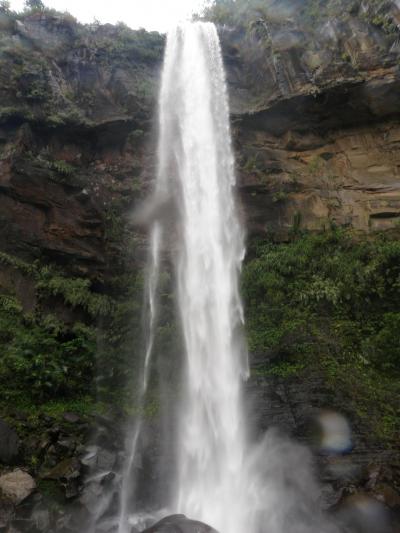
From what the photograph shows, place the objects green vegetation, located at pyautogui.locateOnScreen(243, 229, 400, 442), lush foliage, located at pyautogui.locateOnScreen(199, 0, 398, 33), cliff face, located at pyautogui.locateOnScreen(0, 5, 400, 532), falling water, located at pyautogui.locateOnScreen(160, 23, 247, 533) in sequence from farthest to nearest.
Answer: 1. lush foliage, located at pyautogui.locateOnScreen(199, 0, 398, 33)
2. cliff face, located at pyautogui.locateOnScreen(0, 5, 400, 532)
3. green vegetation, located at pyautogui.locateOnScreen(243, 229, 400, 442)
4. falling water, located at pyautogui.locateOnScreen(160, 23, 247, 533)

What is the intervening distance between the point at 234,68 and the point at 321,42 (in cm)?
356

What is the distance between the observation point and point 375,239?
12016 mm

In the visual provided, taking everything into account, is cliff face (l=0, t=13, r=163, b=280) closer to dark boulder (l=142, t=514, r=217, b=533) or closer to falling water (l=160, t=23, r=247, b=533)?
falling water (l=160, t=23, r=247, b=533)

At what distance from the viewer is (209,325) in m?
10.2

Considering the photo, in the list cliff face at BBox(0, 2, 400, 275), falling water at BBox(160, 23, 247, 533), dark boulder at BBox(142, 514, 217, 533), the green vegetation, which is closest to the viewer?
dark boulder at BBox(142, 514, 217, 533)

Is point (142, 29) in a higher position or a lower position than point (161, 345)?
higher

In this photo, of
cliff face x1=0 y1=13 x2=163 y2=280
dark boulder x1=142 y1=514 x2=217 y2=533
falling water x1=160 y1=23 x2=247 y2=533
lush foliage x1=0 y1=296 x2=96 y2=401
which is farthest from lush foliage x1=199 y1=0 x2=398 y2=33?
dark boulder x1=142 y1=514 x2=217 y2=533

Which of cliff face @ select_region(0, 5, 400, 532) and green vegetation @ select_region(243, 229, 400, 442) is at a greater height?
cliff face @ select_region(0, 5, 400, 532)

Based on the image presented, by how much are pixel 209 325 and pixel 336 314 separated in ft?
11.0

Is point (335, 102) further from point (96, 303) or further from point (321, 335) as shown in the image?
point (96, 303)

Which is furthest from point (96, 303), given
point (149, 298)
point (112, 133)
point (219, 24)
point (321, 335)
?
point (219, 24)

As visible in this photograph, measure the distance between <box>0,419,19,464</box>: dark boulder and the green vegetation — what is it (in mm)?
5133

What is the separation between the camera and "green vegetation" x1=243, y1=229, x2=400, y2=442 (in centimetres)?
836

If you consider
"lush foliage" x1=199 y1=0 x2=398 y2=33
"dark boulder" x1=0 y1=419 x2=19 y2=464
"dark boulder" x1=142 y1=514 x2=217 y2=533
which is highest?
"lush foliage" x1=199 y1=0 x2=398 y2=33
